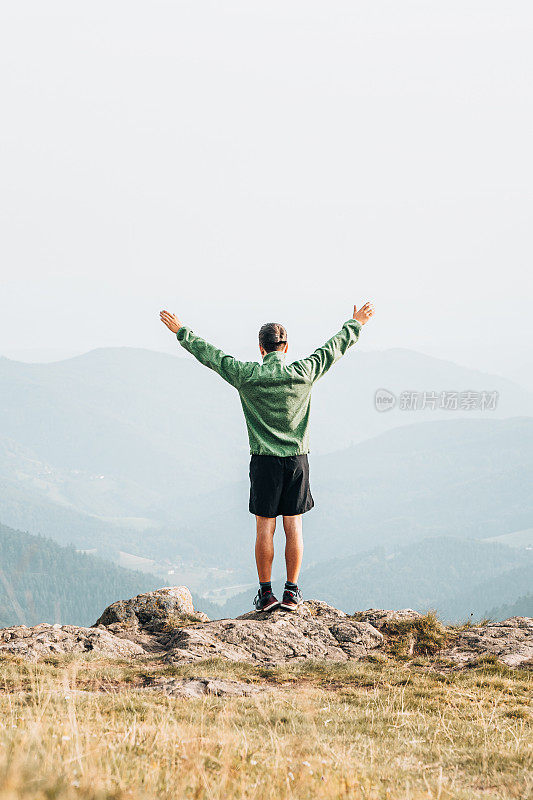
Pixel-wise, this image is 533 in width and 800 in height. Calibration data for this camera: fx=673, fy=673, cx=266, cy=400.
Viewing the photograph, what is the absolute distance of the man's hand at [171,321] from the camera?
8.84m

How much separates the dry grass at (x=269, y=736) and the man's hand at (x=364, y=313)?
178 inches

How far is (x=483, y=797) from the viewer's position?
3557mm

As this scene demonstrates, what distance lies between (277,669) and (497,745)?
10.1 ft

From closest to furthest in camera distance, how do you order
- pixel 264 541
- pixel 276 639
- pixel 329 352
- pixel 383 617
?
pixel 276 639 → pixel 264 541 → pixel 329 352 → pixel 383 617

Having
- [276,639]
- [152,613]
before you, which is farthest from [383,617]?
[152,613]

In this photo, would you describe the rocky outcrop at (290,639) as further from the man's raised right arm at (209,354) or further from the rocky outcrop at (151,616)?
the man's raised right arm at (209,354)

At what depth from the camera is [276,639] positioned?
842 centimetres

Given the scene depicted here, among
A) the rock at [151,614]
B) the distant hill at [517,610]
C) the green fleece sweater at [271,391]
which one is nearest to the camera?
the green fleece sweater at [271,391]

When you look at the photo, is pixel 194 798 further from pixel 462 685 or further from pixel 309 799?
pixel 462 685

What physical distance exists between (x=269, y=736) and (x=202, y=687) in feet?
5.36

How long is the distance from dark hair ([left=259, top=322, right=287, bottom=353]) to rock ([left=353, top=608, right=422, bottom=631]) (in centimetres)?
408

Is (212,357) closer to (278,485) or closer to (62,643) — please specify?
(278,485)

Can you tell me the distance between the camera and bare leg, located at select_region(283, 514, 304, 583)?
885 centimetres

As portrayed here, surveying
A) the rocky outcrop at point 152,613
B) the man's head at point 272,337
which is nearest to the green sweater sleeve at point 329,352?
the man's head at point 272,337
